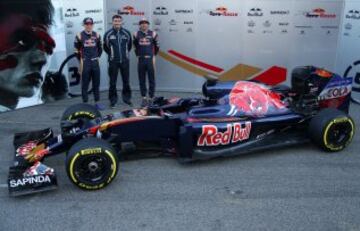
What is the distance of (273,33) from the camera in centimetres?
938

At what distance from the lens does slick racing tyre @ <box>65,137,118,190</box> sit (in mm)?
5027

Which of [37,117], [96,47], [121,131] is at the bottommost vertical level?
[37,117]

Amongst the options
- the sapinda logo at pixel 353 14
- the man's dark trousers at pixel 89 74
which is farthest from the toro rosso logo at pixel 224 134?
the sapinda logo at pixel 353 14

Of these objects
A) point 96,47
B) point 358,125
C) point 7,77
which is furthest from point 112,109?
point 358,125

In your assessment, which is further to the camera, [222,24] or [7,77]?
[222,24]

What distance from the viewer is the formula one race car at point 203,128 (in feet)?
16.9

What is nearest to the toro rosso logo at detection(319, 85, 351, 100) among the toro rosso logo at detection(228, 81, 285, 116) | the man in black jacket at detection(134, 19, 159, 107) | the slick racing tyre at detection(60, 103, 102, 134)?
the toro rosso logo at detection(228, 81, 285, 116)

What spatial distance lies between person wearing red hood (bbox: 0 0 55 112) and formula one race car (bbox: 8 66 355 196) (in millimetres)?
2401

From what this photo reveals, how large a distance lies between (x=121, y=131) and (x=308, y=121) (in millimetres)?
2703

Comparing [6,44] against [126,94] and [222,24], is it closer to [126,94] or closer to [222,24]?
[126,94]

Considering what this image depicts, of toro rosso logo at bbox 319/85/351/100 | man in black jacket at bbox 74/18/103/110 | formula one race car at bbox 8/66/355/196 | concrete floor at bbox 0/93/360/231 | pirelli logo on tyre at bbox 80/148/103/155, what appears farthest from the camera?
man in black jacket at bbox 74/18/103/110

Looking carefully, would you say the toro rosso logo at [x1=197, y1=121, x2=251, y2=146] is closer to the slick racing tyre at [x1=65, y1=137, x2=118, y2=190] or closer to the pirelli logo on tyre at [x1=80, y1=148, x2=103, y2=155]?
the slick racing tyre at [x1=65, y1=137, x2=118, y2=190]

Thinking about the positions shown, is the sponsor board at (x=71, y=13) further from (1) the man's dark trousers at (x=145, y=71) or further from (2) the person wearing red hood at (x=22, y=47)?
(1) the man's dark trousers at (x=145, y=71)

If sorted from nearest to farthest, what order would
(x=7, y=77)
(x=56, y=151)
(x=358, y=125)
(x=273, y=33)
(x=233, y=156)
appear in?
(x=56, y=151) < (x=233, y=156) < (x=358, y=125) < (x=7, y=77) < (x=273, y=33)
